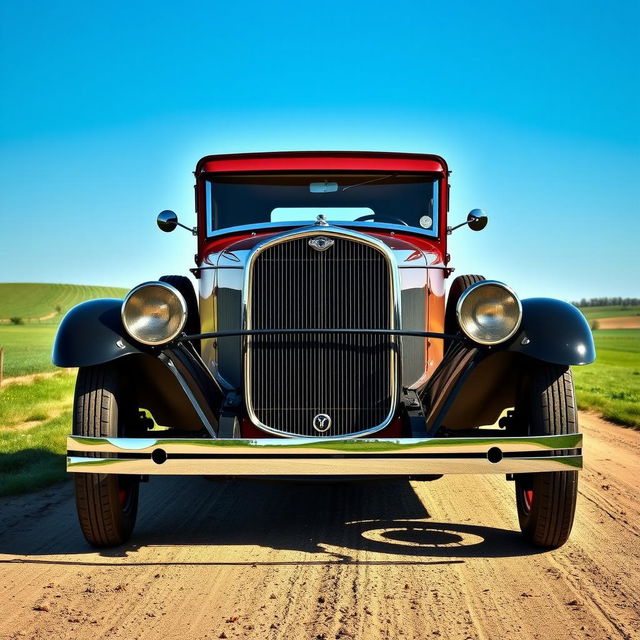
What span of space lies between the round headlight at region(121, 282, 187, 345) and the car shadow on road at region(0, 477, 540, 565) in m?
0.99

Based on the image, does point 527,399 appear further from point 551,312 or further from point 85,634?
point 85,634

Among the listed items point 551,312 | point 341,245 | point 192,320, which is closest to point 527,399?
point 551,312

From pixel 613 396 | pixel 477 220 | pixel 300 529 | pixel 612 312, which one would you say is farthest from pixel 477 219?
pixel 612 312

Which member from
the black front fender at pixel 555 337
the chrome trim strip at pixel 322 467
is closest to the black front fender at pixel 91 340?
the chrome trim strip at pixel 322 467

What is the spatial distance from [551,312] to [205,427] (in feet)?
6.38

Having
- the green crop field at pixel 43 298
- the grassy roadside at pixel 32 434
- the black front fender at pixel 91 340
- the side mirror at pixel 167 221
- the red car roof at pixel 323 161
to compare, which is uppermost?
the green crop field at pixel 43 298

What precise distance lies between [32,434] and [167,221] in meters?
4.92

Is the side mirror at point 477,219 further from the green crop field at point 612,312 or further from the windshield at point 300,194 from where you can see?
the green crop field at point 612,312

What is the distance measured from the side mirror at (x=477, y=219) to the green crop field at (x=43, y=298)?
190 feet

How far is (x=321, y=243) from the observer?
4508mm

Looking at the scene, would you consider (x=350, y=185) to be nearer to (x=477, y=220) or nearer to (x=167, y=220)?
(x=477, y=220)

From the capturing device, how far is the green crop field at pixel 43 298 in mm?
64938

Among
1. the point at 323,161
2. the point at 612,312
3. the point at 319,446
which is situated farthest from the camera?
the point at 612,312

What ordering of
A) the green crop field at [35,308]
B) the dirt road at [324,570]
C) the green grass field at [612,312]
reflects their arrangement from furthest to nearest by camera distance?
the green grass field at [612,312] → the green crop field at [35,308] → the dirt road at [324,570]
